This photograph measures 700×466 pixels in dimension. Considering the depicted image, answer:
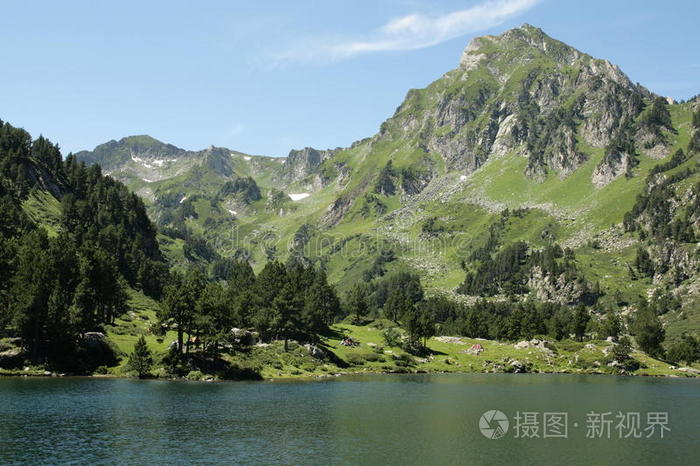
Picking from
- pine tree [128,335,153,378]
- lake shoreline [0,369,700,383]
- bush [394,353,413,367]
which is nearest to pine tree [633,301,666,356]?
lake shoreline [0,369,700,383]

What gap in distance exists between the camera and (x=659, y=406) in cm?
9481

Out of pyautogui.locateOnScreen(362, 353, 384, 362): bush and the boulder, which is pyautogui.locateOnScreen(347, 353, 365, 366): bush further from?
the boulder

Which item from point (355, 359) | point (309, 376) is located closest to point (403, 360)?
point (355, 359)

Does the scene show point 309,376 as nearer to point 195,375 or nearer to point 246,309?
point 246,309

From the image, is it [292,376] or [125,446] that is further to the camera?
[292,376]

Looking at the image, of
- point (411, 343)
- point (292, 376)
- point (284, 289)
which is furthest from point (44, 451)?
point (411, 343)

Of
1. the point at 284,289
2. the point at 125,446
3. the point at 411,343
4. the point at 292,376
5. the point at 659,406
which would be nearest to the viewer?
the point at 125,446

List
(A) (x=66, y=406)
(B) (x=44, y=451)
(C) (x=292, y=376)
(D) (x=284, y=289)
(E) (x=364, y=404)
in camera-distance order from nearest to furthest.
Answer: (B) (x=44, y=451), (A) (x=66, y=406), (E) (x=364, y=404), (C) (x=292, y=376), (D) (x=284, y=289)

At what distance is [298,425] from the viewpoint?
6900 centimetres

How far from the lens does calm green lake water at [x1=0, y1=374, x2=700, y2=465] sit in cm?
5409

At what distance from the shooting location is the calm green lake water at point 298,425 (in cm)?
5409

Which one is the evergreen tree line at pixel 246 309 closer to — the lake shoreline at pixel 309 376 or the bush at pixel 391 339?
the lake shoreline at pixel 309 376

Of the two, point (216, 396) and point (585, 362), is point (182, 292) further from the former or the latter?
point (585, 362)

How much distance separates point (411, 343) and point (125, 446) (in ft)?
397
